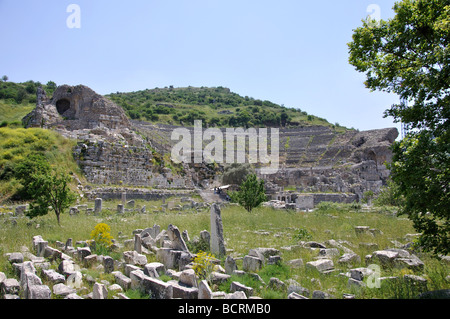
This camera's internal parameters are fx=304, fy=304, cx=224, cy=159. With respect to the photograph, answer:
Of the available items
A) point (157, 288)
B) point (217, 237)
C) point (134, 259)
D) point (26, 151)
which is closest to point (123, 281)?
point (157, 288)

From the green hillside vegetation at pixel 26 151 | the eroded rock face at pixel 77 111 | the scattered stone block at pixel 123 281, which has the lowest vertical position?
the scattered stone block at pixel 123 281

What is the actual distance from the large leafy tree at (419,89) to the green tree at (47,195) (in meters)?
11.4

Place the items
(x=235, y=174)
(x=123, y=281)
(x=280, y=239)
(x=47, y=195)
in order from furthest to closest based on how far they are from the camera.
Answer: (x=235, y=174) → (x=47, y=195) → (x=280, y=239) → (x=123, y=281)

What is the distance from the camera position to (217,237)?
8188 mm

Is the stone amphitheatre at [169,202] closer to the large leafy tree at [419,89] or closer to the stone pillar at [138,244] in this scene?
the stone pillar at [138,244]

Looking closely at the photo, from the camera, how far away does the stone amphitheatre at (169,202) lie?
17.6 ft

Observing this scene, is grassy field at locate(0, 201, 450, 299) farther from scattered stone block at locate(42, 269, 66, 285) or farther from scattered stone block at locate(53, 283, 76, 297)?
scattered stone block at locate(53, 283, 76, 297)

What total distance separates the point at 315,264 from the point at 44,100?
3348 centimetres

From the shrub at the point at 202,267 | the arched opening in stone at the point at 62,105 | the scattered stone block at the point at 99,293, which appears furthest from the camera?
the arched opening in stone at the point at 62,105

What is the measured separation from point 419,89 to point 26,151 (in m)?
22.7

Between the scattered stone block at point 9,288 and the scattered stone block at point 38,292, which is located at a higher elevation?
the scattered stone block at point 38,292

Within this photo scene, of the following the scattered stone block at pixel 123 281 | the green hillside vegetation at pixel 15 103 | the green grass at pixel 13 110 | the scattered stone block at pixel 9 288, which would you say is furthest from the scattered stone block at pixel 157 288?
the green grass at pixel 13 110

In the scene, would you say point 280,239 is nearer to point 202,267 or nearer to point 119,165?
point 202,267
